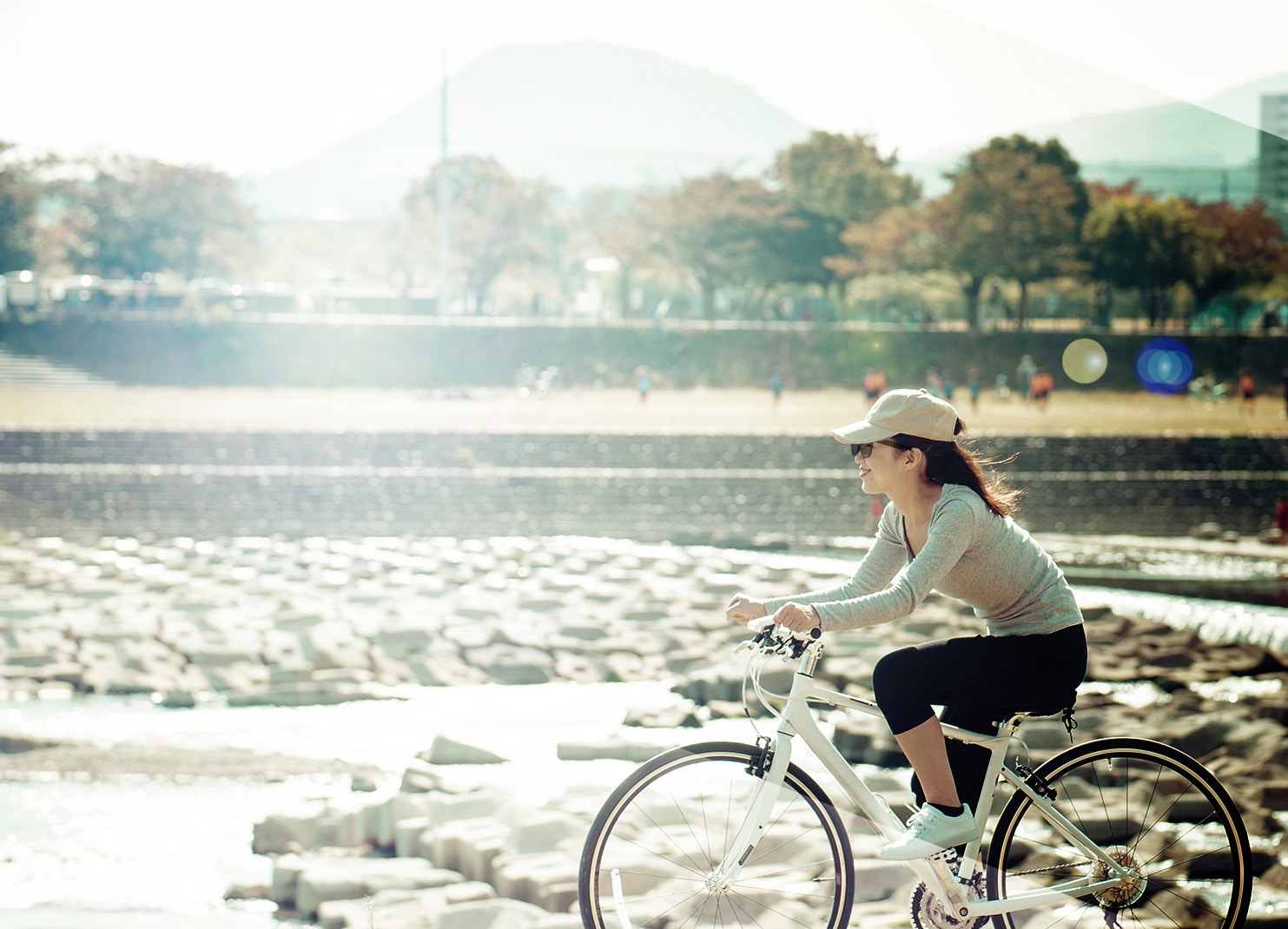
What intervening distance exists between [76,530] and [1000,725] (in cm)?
1605

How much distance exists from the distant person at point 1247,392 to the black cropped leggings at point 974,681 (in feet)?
85.7

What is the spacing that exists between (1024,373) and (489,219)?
20723mm

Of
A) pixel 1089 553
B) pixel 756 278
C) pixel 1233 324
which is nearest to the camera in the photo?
pixel 1089 553

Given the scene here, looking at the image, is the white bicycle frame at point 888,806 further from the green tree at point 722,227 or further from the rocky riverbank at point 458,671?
the green tree at point 722,227

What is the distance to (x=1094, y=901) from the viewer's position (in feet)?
8.62

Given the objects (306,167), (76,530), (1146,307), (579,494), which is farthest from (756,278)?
(306,167)

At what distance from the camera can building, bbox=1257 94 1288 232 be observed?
18.7ft

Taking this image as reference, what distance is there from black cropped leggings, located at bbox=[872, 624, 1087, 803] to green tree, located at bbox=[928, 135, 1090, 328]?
27274 millimetres

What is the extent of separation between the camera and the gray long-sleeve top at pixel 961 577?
229 centimetres

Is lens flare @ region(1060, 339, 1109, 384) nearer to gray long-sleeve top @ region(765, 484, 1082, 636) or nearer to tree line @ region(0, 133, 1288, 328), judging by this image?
tree line @ region(0, 133, 1288, 328)

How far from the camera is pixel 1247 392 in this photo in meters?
26.8

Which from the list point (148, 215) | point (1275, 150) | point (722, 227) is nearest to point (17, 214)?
point (148, 215)

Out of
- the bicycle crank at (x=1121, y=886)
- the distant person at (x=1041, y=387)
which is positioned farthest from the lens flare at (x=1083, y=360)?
the bicycle crank at (x=1121, y=886)

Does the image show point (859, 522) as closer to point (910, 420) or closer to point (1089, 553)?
point (1089, 553)
